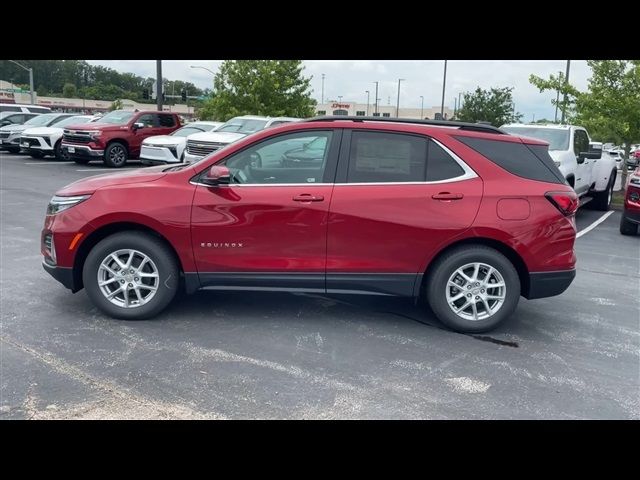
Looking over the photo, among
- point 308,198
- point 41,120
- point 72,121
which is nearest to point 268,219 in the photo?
point 308,198

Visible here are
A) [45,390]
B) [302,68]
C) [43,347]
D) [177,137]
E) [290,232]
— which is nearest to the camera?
[45,390]

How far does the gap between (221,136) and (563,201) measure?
38.0 ft

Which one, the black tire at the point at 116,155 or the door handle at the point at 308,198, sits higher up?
the door handle at the point at 308,198

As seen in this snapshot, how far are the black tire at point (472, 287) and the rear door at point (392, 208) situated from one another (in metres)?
0.15

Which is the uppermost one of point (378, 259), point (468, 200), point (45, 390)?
point (468, 200)

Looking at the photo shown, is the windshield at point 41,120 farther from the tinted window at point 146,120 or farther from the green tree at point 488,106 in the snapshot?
the green tree at point 488,106

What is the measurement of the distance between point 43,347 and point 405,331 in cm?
286

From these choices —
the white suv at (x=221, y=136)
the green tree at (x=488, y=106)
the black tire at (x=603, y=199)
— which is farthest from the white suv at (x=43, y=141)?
the green tree at (x=488, y=106)

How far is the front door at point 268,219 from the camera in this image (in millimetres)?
4793

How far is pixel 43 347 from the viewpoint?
169 inches

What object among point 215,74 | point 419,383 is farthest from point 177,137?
point 419,383

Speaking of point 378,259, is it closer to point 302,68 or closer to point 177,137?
point 177,137

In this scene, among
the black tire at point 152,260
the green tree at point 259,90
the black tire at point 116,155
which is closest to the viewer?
the black tire at point 152,260

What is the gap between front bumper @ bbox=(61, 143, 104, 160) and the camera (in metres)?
18.1
